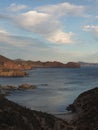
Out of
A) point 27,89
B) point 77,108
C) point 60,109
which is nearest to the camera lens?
point 77,108

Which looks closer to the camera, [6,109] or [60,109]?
[6,109]

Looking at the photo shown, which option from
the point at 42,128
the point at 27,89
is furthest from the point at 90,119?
the point at 27,89

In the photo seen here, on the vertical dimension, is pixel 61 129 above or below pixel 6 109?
below

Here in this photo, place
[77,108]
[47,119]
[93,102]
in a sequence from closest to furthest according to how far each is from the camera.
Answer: [47,119]
[93,102]
[77,108]

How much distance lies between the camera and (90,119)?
34.1 metres

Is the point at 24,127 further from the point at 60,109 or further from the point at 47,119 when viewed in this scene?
the point at 60,109

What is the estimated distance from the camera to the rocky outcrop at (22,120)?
19909mm

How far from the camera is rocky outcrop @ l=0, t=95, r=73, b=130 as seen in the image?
1991 cm

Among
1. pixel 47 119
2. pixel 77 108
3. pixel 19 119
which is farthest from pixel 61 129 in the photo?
pixel 77 108

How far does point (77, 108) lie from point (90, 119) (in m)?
15.0

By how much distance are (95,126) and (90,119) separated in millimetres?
3470

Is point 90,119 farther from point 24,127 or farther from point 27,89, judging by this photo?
point 27,89

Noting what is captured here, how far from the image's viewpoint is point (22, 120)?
2077 cm

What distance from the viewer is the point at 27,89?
92938mm
